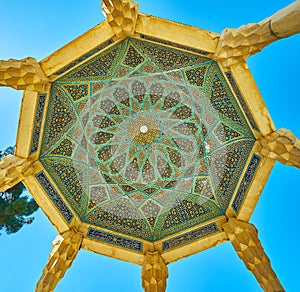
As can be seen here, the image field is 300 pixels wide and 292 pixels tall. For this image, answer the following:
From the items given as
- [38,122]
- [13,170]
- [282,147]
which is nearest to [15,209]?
[13,170]

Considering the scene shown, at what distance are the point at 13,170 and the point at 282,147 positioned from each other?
5.19 m

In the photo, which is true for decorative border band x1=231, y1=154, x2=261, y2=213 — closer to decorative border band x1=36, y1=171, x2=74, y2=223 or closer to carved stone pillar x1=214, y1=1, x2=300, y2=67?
carved stone pillar x1=214, y1=1, x2=300, y2=67

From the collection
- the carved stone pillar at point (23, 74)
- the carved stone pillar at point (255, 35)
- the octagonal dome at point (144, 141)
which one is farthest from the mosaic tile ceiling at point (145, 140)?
the carved stone pillar at point (255, 35)

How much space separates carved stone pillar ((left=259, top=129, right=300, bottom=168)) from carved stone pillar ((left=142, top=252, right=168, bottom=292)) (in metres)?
3.30

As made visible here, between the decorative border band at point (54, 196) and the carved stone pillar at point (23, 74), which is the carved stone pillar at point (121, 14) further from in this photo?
the decorative border band at point (54, 196)

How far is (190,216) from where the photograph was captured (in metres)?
8.21

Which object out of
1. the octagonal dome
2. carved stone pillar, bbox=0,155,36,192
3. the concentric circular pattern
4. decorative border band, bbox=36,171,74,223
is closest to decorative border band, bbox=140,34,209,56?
the octagonal dome

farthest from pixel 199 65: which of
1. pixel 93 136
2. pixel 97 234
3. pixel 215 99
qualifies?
pixel 97 234

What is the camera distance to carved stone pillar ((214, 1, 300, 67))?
4.73 meters

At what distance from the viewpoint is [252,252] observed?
6.74m

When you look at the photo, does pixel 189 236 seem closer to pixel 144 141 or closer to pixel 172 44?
pixel 144 141

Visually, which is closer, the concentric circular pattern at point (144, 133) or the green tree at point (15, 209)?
the green tree at point (15, 209)

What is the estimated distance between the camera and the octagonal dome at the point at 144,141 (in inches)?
293

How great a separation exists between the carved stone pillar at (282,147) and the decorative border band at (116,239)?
3.60m
